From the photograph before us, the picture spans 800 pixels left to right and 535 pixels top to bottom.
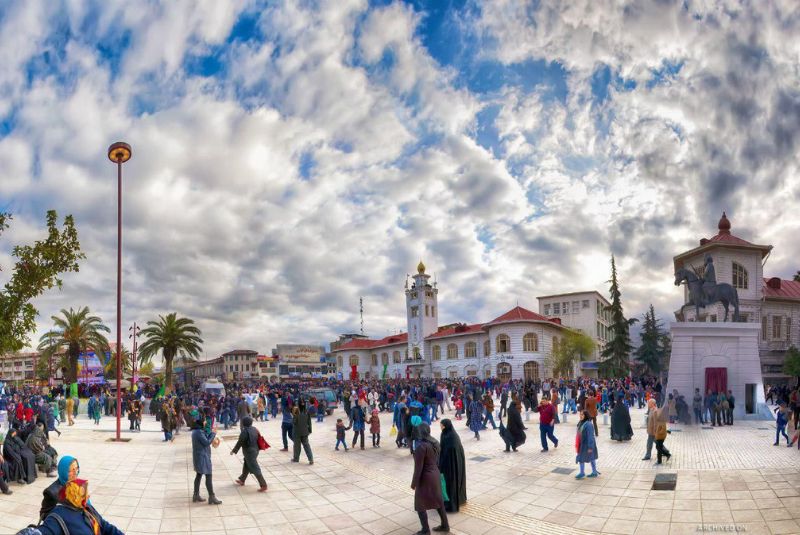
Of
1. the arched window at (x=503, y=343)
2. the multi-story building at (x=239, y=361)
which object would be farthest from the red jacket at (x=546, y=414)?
the multi-story building at (x=239, y=361)

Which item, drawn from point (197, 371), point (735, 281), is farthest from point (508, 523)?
point (197, 371)

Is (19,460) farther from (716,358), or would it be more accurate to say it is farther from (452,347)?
(452,347)

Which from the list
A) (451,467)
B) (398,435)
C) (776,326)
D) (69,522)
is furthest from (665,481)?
(776,326)

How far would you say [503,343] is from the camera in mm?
59844

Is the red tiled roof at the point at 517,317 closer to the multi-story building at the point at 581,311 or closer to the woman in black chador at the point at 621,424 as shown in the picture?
the multi-story building at the point at 581,311

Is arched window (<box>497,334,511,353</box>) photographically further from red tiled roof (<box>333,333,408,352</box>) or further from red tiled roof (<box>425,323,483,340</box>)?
red tiled roof (<box>333,333,408,352</box>)

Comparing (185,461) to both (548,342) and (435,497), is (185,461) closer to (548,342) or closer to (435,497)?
(435,497)

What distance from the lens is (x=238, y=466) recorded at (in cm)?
1328

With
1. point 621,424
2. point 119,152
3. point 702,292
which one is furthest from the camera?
point 702,292

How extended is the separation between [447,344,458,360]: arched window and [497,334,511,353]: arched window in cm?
802

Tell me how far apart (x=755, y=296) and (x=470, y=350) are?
29.9m

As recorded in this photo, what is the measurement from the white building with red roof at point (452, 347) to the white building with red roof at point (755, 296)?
16784 millimetres

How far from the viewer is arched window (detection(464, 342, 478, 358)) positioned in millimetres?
64250

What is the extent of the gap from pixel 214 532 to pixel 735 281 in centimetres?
4798
